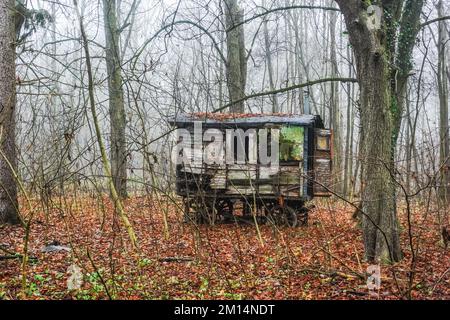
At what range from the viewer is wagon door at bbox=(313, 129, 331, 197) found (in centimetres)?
1184

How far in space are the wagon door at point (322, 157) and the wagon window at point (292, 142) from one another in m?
0.45

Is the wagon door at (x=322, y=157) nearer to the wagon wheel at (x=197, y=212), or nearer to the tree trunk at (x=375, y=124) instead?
the wagon wheel at (x=197, y=212)

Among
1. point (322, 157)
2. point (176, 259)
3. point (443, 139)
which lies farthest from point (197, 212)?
point (443, 139)

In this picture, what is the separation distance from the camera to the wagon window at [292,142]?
11812mm

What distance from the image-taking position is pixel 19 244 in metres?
7.89

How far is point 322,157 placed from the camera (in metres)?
11.9

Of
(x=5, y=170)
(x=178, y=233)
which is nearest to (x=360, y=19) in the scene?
(x=178, y=233)

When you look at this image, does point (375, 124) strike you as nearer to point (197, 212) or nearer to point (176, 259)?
point (176, 259)

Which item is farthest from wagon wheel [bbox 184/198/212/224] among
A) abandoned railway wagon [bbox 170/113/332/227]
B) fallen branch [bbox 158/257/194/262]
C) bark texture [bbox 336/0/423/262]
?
bark texture [bbox 336/0/423/262]

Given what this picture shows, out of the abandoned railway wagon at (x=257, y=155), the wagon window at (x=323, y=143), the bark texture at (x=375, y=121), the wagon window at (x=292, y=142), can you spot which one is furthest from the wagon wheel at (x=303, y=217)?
the bark texture at (x=375, y=121)

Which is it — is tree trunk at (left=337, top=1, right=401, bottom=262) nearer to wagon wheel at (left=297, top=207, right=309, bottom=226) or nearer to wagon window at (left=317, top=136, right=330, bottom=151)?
wagon window at (left=317, top=136, right=330, bottom=151)
